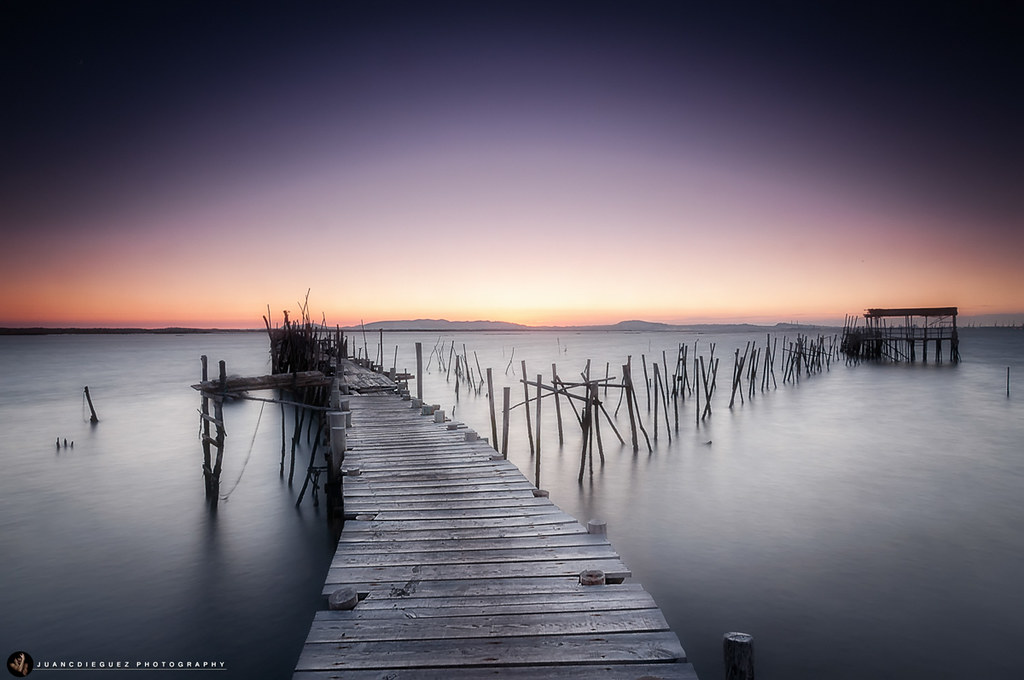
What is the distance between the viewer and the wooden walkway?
12.1ft

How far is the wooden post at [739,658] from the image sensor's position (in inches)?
133

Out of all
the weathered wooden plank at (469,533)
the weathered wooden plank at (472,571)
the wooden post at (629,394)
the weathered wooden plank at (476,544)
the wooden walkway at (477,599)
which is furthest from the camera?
the wooden post at (629,394)

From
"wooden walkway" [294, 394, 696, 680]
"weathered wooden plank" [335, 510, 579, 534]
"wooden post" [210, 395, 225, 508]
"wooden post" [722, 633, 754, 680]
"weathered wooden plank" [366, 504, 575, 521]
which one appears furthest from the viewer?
"wooden post" [210, 395, 225, 508]

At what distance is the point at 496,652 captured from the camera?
3.82 metres

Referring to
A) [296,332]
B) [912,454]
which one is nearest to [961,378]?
[912,454]

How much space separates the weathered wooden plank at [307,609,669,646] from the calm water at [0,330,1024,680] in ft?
9.50

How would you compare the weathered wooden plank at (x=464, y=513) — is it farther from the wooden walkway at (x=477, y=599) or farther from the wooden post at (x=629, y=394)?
the wooden post at (x=629, y=394)

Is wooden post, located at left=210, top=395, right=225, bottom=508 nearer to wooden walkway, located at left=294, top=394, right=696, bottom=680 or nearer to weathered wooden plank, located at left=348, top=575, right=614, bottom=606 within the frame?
wooden walkway, located at left=294, top=394, right=696, bottom=680

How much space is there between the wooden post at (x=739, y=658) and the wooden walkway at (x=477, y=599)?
0.28 meters

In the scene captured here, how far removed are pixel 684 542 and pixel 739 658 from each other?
22.6ft

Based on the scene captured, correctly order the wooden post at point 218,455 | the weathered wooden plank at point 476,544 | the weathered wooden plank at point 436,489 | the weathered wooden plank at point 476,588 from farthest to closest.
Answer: the wooden post at point 218,455, the weathered wooden plank at point 436,489, the weathered wooden plank at point 476,544, the weathered wooden plank at point 476,588

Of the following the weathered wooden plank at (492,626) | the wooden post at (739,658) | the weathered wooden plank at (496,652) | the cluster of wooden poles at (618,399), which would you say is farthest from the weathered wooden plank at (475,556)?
the cluster of wooden poles at (618,399)

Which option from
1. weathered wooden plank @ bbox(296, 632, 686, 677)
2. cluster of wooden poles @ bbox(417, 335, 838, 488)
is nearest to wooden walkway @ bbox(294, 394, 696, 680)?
weathered wooden plank @ bbox(296, 632, 686, 677)

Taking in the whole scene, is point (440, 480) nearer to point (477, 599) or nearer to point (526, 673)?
point (477, 599)
